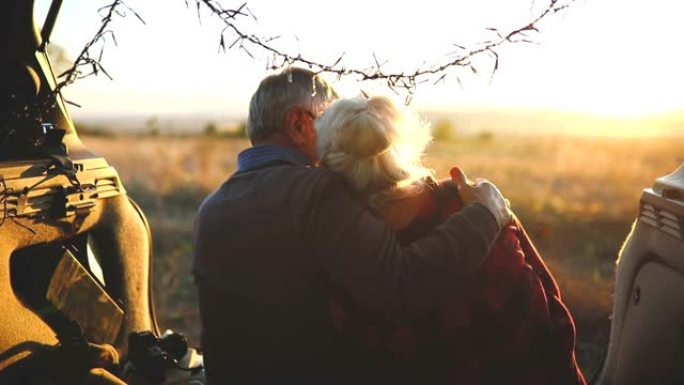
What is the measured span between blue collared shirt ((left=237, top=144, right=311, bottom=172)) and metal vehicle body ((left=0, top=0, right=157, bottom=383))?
2.55 feet

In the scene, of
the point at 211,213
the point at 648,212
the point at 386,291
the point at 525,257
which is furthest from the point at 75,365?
the point at 648,212

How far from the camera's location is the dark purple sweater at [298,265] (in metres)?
2.44

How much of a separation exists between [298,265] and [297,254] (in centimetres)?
4

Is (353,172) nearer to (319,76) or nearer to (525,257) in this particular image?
(319,76)

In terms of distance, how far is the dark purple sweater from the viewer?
2.44 meters

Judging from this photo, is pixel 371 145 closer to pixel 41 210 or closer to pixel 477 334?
pixel 477 334

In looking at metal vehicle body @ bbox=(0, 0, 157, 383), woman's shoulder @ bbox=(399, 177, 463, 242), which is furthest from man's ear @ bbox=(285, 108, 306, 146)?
metal vehicle body @ bbox=(0, 0, 157, 383)

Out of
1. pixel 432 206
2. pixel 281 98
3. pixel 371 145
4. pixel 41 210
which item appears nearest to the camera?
pixel 371 145

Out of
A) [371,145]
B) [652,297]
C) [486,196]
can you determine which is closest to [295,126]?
[371,145]

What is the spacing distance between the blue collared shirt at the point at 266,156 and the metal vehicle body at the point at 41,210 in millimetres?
777

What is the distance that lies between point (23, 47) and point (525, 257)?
2.16 meters

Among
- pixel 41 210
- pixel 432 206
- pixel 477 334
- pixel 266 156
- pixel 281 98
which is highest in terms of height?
pixel 281 98

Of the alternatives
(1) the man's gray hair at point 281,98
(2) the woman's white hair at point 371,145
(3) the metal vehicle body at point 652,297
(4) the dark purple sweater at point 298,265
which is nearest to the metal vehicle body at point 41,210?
(4) the dark purple sweater at point 298,265

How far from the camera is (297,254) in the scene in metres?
2.57
